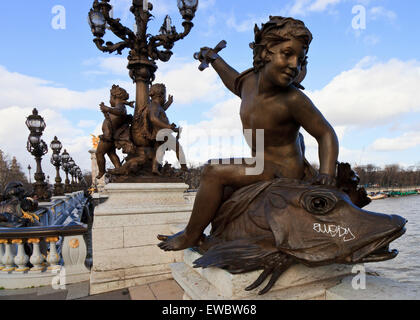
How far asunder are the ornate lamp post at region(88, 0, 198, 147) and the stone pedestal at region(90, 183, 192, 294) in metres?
1.58

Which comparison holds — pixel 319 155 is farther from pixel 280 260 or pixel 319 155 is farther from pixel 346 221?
pixel 280 260

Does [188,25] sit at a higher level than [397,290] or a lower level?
higher

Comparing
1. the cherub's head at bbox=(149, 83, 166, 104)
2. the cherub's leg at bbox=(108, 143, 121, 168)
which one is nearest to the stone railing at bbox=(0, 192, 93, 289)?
the cherub's leg at bbox=(108, 143, 121, 168)

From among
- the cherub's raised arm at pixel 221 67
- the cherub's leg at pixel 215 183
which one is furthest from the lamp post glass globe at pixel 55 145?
the cherub's leg at pixel 215 183

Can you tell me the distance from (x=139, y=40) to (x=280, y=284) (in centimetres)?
571

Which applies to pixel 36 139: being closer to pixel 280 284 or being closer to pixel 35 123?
pixel 35 123

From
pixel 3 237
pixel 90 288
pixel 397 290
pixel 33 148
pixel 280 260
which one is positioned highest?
pixel 33 148

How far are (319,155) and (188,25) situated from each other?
5.20 metres

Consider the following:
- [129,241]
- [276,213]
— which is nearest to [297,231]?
[276,213]

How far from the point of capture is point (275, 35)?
1.86 metres

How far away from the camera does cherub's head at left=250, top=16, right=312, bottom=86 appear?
182cm

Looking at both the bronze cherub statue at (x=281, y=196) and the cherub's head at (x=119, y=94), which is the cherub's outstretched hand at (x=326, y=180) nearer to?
the bronze cherub statue at (x=281, y=196)
